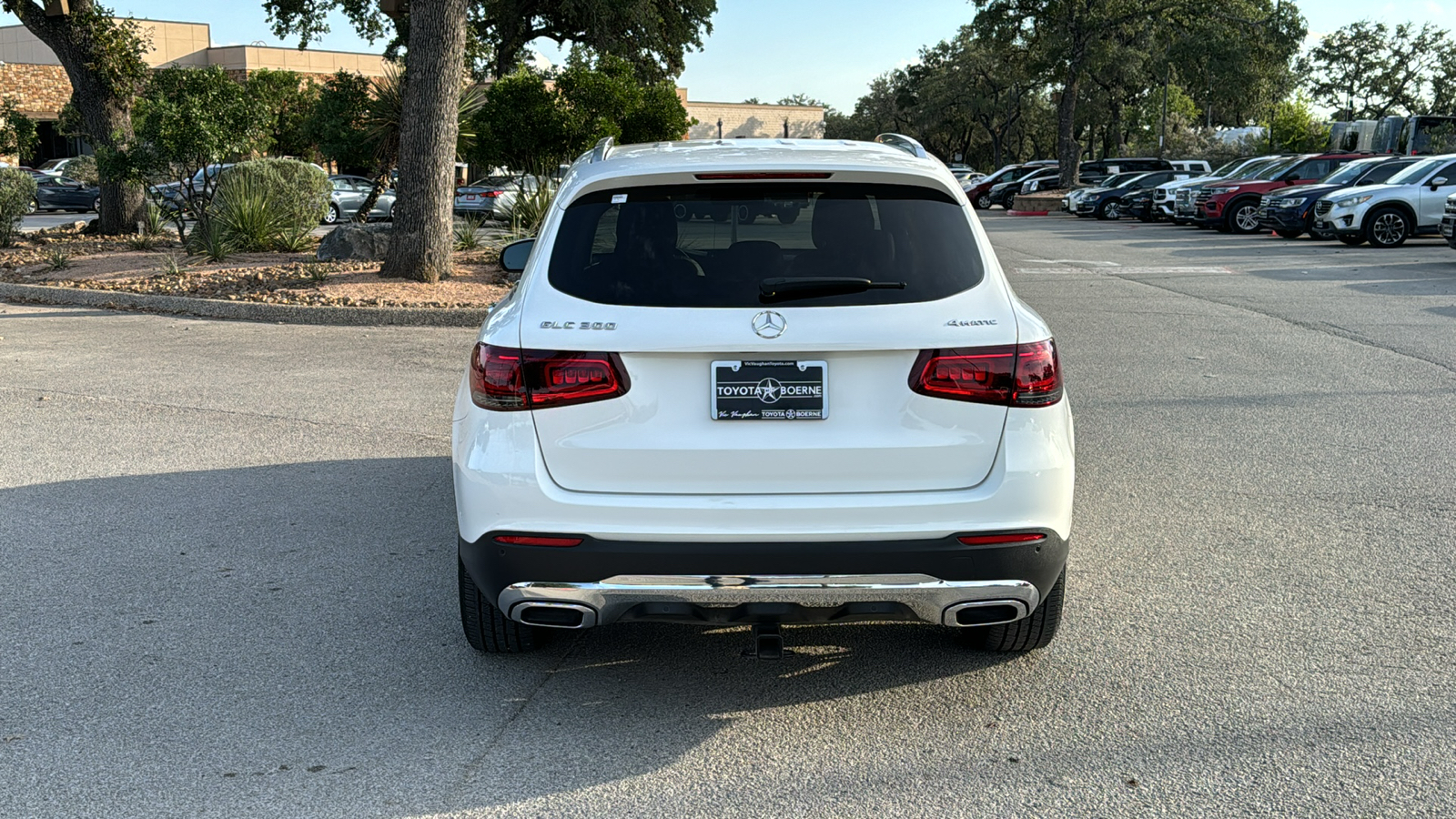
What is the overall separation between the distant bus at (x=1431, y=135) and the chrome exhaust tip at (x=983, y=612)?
4460 cm

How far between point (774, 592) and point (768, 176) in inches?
48.7

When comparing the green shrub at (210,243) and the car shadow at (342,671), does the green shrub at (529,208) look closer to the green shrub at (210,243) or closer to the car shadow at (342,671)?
the green shrub at (210,243)

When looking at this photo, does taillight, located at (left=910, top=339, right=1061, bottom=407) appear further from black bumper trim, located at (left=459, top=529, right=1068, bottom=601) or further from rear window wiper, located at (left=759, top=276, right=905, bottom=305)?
black bumper trim, located at (left=459, top=529, right=1068, bottom=601)

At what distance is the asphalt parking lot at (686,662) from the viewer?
3.48 metres

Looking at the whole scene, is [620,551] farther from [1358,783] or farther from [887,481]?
[1358,783]

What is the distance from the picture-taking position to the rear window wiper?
144 inches

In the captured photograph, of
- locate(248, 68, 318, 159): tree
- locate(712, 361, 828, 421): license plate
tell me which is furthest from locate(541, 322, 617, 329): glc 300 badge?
locate(248, 68, 318, 159): tree

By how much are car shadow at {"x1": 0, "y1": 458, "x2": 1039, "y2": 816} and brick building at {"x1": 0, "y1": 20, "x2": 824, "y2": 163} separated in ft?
159

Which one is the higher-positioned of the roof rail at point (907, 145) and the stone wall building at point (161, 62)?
the stone wall building at point (161, 62)

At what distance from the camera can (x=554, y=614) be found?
3.71 meters

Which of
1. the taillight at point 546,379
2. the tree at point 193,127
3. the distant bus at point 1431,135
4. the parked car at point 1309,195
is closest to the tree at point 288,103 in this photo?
the tree at point 193,127

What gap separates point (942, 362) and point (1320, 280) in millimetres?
15371

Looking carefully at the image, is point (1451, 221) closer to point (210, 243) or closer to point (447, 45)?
point (447, 45)

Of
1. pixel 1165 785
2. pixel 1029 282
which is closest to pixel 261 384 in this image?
pixel 1165 785
